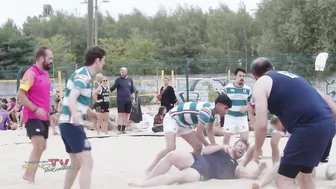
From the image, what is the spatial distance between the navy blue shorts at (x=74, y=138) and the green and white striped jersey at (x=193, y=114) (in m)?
1.96

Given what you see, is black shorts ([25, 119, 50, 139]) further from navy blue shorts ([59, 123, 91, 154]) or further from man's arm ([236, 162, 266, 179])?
man's arm ([236, 162, 266, 179])

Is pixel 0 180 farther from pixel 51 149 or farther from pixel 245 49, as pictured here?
pixel 245 49

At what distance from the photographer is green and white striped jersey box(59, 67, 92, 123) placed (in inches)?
251

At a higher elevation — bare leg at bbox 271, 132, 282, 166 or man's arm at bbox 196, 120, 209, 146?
man's arm at bbox 196, 120, 209, 146

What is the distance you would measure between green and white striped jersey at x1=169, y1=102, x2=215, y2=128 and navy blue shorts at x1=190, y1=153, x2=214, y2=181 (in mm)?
498

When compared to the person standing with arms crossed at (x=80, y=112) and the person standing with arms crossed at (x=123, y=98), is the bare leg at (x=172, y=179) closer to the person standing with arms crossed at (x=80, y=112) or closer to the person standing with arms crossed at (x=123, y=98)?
the person standing with arms crossed at (x=80, y=112)

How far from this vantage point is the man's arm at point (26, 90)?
7586 mm

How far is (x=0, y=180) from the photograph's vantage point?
8.37 metres

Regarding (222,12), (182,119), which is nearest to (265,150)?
(182,119)

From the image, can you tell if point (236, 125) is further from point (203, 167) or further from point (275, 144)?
point (203, 167)

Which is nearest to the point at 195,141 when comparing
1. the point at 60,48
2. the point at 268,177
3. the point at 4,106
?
the point at 268,177

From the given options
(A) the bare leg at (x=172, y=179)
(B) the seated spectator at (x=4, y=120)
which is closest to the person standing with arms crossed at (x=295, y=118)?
(A) the bare leg at (x=172, y=179)

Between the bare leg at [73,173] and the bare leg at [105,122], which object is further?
the bare leg at [105,122]

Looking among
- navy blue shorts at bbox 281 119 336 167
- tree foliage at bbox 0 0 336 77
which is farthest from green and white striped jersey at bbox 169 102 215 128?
tree foliage at bbox 0 0 336 77
